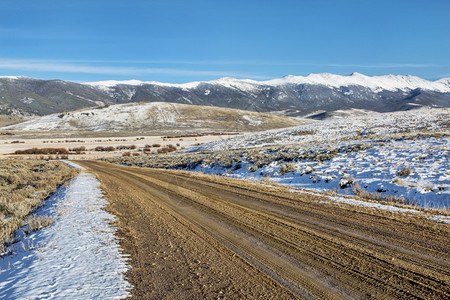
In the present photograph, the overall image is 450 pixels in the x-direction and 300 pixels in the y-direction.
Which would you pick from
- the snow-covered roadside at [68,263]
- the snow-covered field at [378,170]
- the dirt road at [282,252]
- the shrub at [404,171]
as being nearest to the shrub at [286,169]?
the snow-covered field at [378,170]

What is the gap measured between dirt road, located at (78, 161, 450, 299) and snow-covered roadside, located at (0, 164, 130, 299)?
1.12ft

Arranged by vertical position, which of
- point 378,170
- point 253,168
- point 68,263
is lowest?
point 253,168

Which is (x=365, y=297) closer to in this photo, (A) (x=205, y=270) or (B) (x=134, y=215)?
(A) (x=205, y=270)

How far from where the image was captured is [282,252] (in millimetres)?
5742

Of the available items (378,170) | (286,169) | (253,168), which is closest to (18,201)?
(253,168)

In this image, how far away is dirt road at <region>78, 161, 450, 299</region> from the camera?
14.5ft

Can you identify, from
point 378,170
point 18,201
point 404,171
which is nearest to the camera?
point 18,201

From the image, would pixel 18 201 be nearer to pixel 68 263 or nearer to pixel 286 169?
pixel 68 263

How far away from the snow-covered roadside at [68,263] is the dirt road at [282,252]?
0.34m

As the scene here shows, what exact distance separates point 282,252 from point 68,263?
3998 mm

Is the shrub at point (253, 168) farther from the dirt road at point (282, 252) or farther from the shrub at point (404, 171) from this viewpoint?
the dirt road at point (282, 252)

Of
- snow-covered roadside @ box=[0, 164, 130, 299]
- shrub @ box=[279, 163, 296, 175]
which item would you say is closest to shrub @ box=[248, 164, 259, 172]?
shrub @ box=[279, 163, 296, 175]

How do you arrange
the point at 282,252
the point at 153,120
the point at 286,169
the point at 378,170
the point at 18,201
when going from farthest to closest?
the point at 153,120 → the point at 286,169 → the point at 378,170 → the point at 18,201 → the point at 282,252

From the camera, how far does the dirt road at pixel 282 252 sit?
4.41 m
